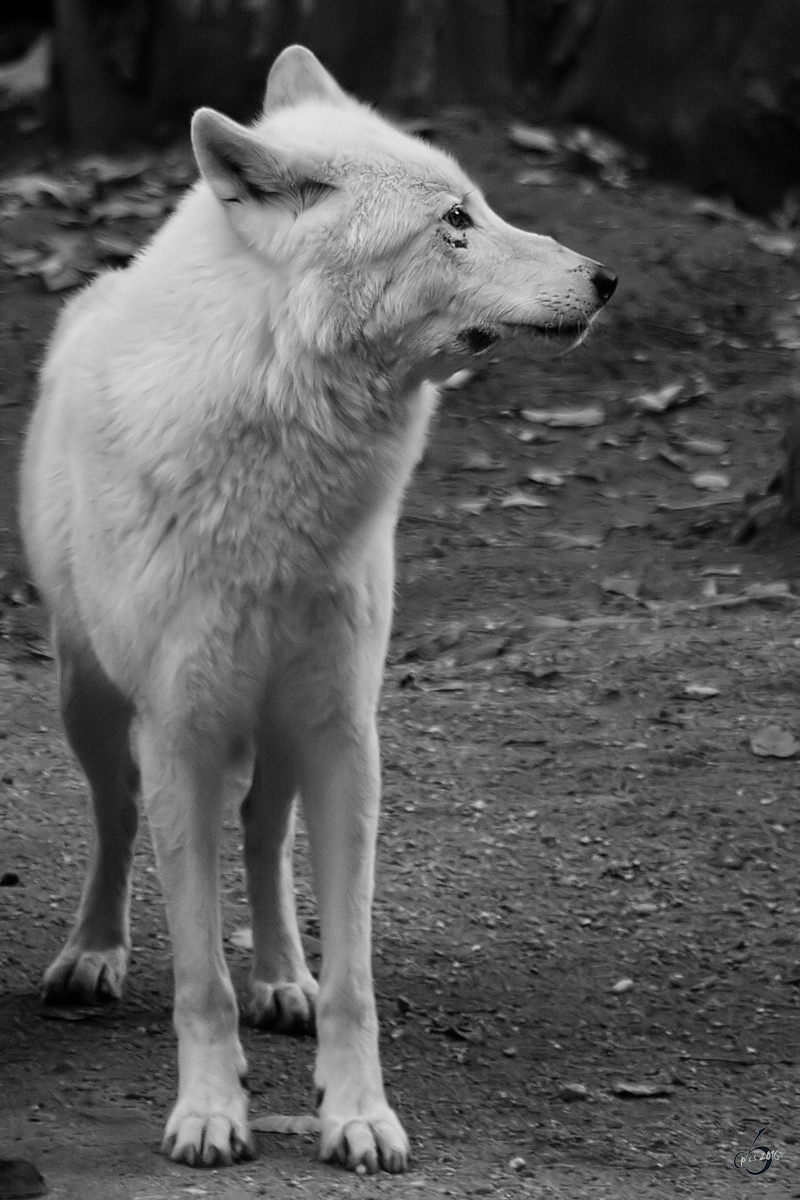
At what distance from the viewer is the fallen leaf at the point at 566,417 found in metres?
9.88

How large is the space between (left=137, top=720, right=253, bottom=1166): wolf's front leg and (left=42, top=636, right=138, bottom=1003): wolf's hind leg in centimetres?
75

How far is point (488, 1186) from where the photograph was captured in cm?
343

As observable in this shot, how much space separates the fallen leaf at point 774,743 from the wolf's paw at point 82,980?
8.22 feet

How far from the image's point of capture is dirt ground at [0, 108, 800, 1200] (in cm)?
380

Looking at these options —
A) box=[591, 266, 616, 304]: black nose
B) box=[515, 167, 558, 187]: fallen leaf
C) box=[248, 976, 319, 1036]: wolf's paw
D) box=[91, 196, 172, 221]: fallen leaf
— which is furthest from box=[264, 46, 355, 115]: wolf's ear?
box=[515, 167, 558, 187]: fallen leaf

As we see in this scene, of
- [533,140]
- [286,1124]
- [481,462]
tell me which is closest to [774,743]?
[286,1124]

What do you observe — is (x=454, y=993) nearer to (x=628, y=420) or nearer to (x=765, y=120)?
(x=628, y=420)

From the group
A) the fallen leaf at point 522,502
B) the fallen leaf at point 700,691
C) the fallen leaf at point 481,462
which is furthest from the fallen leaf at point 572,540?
the fallen leaf at point 700,691

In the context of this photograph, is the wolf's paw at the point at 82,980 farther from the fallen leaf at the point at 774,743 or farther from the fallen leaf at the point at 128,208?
the fallen leaf at the point at 128,208

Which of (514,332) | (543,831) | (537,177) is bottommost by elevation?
(543,831)

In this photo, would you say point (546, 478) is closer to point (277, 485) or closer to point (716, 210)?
point (716, 210)

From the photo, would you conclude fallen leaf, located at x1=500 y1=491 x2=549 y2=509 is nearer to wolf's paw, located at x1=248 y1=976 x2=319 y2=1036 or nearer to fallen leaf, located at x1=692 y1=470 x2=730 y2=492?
fallen leaf, located at x1=692 y1=470 x2=730 y2=492

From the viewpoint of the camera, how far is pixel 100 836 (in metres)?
4.56

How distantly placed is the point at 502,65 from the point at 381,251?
10015mm
